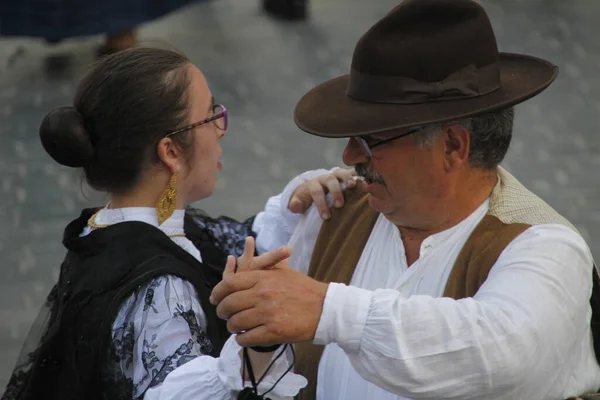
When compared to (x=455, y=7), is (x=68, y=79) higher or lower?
lower

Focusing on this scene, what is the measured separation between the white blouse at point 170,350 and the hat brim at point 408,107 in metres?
0.51

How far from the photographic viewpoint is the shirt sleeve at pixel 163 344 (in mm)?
2152

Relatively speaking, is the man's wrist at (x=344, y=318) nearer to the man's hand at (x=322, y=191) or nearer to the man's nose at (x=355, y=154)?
the man's nose at (x=355, y=154)

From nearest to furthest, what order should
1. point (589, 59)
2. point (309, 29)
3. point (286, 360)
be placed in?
point (286, 360) → point (589, 59) → point (309, 29)

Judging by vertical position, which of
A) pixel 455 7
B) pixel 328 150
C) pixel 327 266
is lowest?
pixel 328 150

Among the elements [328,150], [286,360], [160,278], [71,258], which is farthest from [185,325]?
[328,150]

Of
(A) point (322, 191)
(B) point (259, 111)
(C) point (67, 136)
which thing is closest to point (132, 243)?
(C) point (67, 136)

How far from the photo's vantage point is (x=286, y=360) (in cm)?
214

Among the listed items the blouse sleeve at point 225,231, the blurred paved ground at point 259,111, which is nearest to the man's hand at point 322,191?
the blouse sleeve at point 225,231

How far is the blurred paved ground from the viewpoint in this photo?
18.5 ft

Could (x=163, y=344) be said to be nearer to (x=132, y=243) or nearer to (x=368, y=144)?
(x=132, y=243)

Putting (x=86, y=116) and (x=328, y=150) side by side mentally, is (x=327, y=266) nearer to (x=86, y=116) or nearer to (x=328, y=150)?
(x=86, y=116)

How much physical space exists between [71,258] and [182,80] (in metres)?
0.56

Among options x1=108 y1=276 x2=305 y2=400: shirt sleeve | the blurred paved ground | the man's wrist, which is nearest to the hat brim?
the man's wrist
